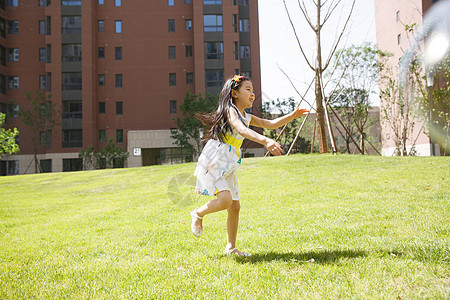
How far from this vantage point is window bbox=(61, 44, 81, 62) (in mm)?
38406

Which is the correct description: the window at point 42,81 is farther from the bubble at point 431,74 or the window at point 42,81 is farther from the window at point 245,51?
the bubble at point 431,74

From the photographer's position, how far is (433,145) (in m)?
26.8

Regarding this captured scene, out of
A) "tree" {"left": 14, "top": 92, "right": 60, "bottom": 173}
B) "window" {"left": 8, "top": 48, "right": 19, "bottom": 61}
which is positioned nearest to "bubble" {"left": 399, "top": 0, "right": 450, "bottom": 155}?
"tree" {"left": 14, "top": 92, "right": 60, "bottom": 173}

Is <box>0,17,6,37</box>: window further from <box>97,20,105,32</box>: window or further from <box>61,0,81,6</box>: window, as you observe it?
<box>97,20,105,32</box>: window

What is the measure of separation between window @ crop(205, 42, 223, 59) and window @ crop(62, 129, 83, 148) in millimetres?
16796

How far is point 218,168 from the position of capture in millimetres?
3555

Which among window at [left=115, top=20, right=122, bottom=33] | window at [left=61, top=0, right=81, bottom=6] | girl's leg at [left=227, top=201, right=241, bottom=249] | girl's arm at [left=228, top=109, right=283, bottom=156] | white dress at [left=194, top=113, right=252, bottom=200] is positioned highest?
window at [left=61, top=0, right=81, bottom=6]

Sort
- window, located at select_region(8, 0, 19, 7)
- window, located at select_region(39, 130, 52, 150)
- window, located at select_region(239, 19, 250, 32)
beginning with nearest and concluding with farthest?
window, located at select_region(39, 130, 52, 150)
window, located at select_region(8, 0, 19, 7)
window, located at select_region(239, 19, 250, 32)

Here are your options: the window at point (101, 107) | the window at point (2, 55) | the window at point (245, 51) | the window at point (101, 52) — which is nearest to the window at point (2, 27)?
the window at point (2, 55)

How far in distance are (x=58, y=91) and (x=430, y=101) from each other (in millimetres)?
35710

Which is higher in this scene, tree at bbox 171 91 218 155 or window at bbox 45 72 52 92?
window at bbox 45 72 52 92

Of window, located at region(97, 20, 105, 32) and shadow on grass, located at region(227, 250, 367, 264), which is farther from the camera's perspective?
window, located at region(97, 20, 105, 32)

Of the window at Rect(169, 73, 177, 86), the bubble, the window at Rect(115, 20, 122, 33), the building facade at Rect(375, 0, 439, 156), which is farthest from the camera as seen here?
the window at Rect(169, 73, 177, 86)

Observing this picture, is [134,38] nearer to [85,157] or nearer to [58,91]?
[58,91]
